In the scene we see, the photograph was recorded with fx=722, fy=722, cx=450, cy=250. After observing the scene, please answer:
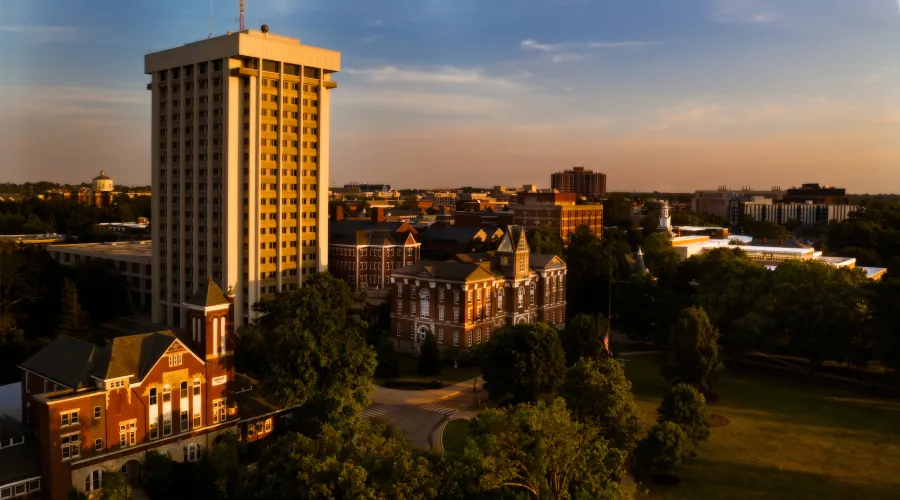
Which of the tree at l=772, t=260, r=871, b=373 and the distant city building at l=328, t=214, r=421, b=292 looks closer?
the tree at l=772, t=260, r=871, b=373

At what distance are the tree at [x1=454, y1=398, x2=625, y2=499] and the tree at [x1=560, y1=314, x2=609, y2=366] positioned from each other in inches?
1132

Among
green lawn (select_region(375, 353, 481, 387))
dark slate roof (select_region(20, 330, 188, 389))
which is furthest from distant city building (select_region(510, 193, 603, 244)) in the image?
dark slate roof (select_region(20, 330, 188, 389))

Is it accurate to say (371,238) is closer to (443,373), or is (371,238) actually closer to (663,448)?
(443,373)

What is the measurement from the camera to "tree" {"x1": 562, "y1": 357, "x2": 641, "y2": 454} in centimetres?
4078

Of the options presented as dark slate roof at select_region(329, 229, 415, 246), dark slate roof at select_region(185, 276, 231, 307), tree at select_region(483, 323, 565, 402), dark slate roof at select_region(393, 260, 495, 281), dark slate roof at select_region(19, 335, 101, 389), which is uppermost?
dark slate roof at select_region(329, 229, 415, 246)

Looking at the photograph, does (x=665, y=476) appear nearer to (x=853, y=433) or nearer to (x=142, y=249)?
(x=853, y=433)

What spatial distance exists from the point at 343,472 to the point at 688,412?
24.8m

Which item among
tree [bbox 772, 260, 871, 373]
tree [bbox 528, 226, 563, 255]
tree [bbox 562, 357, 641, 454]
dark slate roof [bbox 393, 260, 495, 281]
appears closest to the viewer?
tree [bbox 562, 357, 641, 454]

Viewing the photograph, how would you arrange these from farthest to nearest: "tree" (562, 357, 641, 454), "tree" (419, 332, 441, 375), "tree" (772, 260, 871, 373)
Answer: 1. "tree" (419, 332, 441, 375)
2. "tree" (772, 260, 871, 373)
3. "tree" (562, 357, 641, 454)

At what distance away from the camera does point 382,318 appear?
79.8m

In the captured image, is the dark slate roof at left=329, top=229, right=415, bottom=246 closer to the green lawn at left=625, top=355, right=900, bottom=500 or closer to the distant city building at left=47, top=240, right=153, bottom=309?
the distant city building at left=47, top=240, right=153, bottom=309

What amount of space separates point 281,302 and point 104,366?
56.0 feet

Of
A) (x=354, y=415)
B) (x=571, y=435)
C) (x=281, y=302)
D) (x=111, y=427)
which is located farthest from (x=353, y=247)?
(x=571, y=435)

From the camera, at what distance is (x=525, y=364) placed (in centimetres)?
5181
